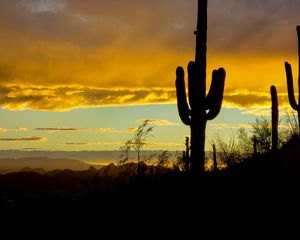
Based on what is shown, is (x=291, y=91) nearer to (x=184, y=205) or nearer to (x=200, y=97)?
(x=200, y=97)

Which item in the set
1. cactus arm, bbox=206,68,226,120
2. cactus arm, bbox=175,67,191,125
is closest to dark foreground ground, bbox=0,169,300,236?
cactus arm, bbox=175,67,191,125

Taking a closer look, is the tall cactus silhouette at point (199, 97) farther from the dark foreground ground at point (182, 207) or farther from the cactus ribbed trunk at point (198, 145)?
the dark foreground ground at point (182, 207)

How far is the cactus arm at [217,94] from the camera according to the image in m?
11.6

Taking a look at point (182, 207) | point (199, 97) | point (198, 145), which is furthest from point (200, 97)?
point (182, 207)

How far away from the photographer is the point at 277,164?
11.2 m

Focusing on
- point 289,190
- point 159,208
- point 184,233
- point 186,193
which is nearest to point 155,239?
point 184,233

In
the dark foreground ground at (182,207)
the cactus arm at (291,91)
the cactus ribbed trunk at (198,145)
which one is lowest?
the dark foreground ground at (182,207)

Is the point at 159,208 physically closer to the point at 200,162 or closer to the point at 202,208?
the point at 202,208

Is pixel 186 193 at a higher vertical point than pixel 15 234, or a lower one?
higher

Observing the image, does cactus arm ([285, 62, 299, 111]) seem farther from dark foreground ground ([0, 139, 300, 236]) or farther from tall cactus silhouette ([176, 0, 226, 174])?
tall cactus silhouette ([176, 0, 226, 174])

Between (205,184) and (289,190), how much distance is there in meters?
1.95

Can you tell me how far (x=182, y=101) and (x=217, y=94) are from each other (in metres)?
0.90

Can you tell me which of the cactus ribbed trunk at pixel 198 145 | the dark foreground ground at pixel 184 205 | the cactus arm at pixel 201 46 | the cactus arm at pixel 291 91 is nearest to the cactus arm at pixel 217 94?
the cactus ribbed trunk at pixel 198 145

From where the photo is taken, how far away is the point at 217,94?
459 inches
